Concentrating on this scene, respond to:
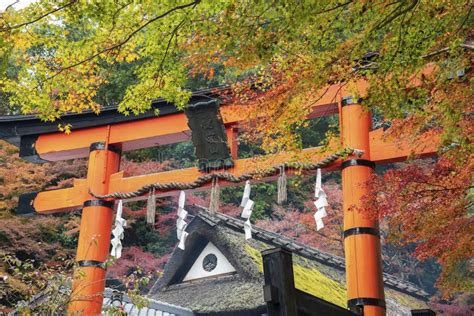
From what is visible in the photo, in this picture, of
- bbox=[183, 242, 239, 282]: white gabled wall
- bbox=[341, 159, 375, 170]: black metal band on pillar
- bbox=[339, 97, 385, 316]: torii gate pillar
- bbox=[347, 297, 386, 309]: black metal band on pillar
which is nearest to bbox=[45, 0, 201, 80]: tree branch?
bbox=[339, 97, 385, 316]: torii gate pillar

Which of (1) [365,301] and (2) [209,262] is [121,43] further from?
(2) [209,262]

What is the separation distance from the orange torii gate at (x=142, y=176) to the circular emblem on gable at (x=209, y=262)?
139 inches

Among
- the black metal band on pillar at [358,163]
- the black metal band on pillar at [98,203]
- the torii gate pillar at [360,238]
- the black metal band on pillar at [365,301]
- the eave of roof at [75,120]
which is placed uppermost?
the eave of roof at [75,120]

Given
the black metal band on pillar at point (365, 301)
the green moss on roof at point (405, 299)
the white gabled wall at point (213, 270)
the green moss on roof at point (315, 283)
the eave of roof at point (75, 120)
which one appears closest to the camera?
the black metal band on pillar at point (365, 301)

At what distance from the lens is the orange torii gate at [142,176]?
6449 mm

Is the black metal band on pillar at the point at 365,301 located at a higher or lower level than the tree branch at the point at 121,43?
lower

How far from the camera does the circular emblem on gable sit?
37.4ft

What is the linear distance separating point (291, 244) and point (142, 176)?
549cm

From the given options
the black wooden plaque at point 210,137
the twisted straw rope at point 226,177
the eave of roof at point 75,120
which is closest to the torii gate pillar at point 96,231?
the twisted straw rope at point 226,177

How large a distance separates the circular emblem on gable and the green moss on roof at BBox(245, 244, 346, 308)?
787mm

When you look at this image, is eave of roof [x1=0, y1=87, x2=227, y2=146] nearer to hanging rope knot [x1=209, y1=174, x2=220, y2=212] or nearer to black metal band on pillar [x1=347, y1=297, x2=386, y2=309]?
hanging rope knot [x1=209, y1=174, x2=220, y2=212]

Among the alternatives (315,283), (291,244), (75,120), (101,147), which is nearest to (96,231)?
(101,147)

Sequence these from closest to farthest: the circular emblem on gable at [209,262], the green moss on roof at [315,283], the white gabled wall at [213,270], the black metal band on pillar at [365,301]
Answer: the black metal band on pillar at [365,301] → the green moss on roof at [315,283] → the white gabled wall at [213,270] → the circular emblem on gable at [209,262]

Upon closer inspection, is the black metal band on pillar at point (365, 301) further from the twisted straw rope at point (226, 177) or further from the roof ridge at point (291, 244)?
the roof ridge at point (291, 244)
